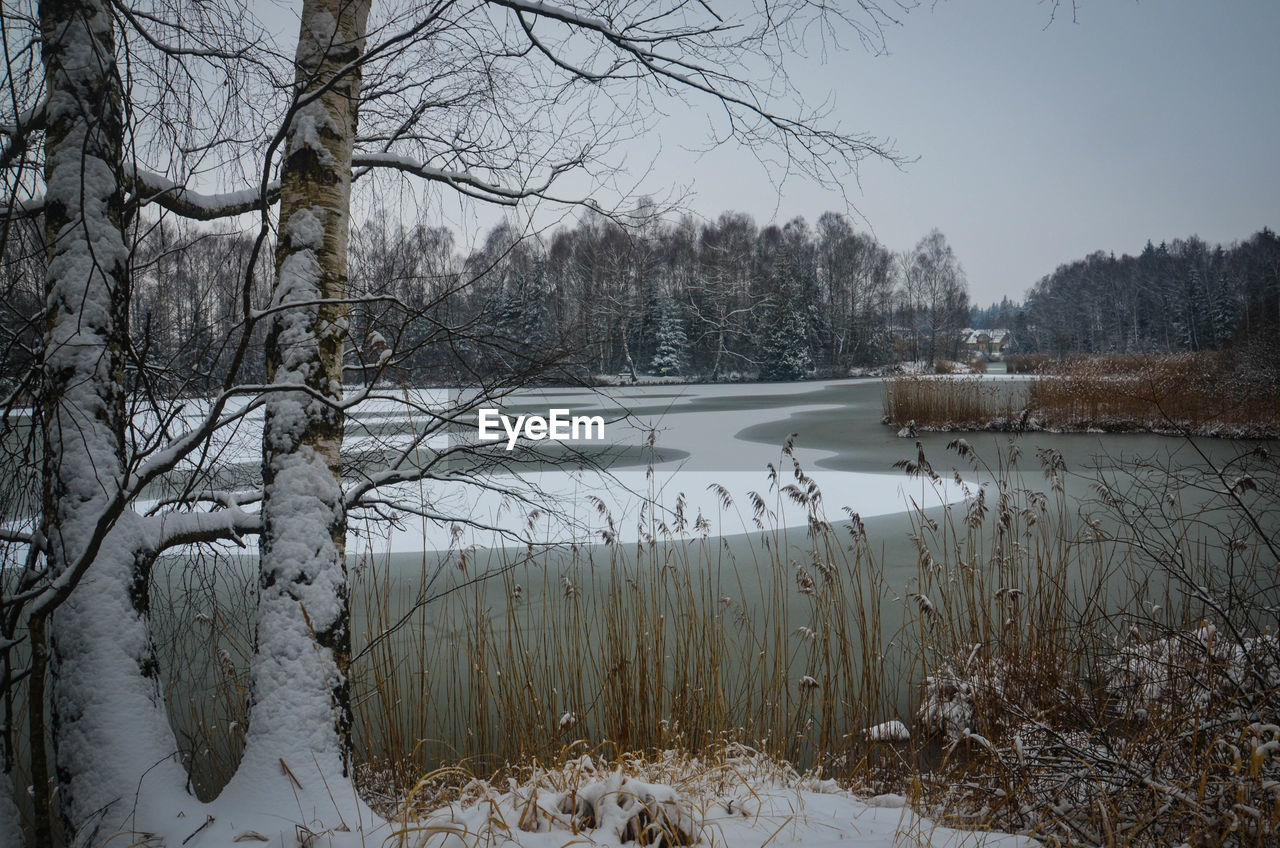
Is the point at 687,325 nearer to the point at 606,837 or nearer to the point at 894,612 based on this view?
the point at 894,612

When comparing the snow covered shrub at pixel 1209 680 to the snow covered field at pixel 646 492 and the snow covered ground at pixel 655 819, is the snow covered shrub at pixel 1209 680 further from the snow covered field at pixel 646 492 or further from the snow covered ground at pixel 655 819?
the snow covered field at pixel 646 492

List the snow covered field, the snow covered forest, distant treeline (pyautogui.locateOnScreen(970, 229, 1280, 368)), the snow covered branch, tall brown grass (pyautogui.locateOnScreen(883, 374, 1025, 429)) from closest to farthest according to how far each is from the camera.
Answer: the snow covered forest, the snow covered branch, the snow covered field, distant treeline (pyautogui.locateOnScreen(970, 229, 1280, 368)), tall brown grass (pyautogui.locateOnScreen(883, 374, 1025, 429))

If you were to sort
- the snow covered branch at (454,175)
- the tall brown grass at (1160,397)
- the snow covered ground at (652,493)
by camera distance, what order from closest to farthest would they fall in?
the snow covered branch at (454,175) → the snow covered ground at (652,493) → the tall brown grass at (1160,397)

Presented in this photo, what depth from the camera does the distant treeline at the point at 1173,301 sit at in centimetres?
1200

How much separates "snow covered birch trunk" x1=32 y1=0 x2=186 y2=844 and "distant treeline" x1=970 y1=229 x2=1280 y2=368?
13.2 m

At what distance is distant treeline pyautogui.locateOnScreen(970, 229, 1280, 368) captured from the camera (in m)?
12.0

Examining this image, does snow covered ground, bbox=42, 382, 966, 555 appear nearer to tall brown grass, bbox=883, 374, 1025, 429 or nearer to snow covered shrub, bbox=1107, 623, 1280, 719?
snow covered shrub, bbox=1107, 623, 1280, 719

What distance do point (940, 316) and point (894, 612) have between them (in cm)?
4087

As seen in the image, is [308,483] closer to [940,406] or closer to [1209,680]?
[1209,680]

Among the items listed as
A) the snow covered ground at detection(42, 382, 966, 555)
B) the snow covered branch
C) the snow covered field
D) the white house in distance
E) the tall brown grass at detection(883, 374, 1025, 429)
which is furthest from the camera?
the white house in distance

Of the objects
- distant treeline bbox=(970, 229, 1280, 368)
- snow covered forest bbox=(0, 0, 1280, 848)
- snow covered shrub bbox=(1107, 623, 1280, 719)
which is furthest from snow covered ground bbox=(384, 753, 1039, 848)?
distant treeline bbox=(970, 229, 1280, 368)

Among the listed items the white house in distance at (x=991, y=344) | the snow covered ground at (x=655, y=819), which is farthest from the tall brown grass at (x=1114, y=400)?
the white house in distance at (x=991, y=344)

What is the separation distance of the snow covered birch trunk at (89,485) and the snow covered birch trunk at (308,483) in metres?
0.24

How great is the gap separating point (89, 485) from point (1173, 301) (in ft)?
76.3
